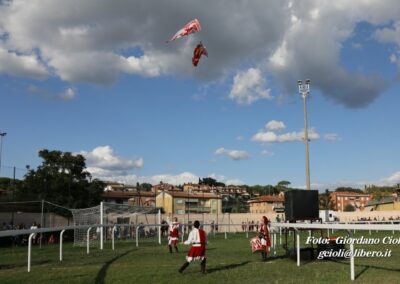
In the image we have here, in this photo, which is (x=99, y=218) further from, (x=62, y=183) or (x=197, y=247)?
(x=62, y=183)

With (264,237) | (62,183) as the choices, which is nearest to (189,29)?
(264,237)

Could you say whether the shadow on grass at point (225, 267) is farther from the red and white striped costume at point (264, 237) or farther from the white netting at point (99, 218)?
the white netting at point (99, 218)

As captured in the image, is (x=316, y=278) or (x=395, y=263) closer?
(x=316, y=278)

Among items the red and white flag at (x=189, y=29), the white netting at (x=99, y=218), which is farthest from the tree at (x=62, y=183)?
the red and white flag at (x=189, y=29)

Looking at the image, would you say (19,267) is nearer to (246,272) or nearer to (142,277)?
(142,277)

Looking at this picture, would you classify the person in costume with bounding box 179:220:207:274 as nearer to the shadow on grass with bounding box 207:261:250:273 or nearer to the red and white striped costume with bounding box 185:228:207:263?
the red and white striped costume with bounding box 185:228:207:263

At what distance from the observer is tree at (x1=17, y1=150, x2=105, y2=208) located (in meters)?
50.8

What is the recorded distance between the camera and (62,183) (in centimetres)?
5278

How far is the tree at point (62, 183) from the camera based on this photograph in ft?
167

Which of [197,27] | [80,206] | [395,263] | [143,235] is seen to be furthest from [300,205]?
[80,206]

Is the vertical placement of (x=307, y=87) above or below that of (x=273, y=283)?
above

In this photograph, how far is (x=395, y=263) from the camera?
46.1 ft

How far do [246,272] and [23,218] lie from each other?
107ft

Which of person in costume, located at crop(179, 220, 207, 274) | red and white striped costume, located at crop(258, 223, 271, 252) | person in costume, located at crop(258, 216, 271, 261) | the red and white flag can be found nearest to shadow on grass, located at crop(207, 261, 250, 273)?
person in costume, located at crop(179, 220, 207, 274)
